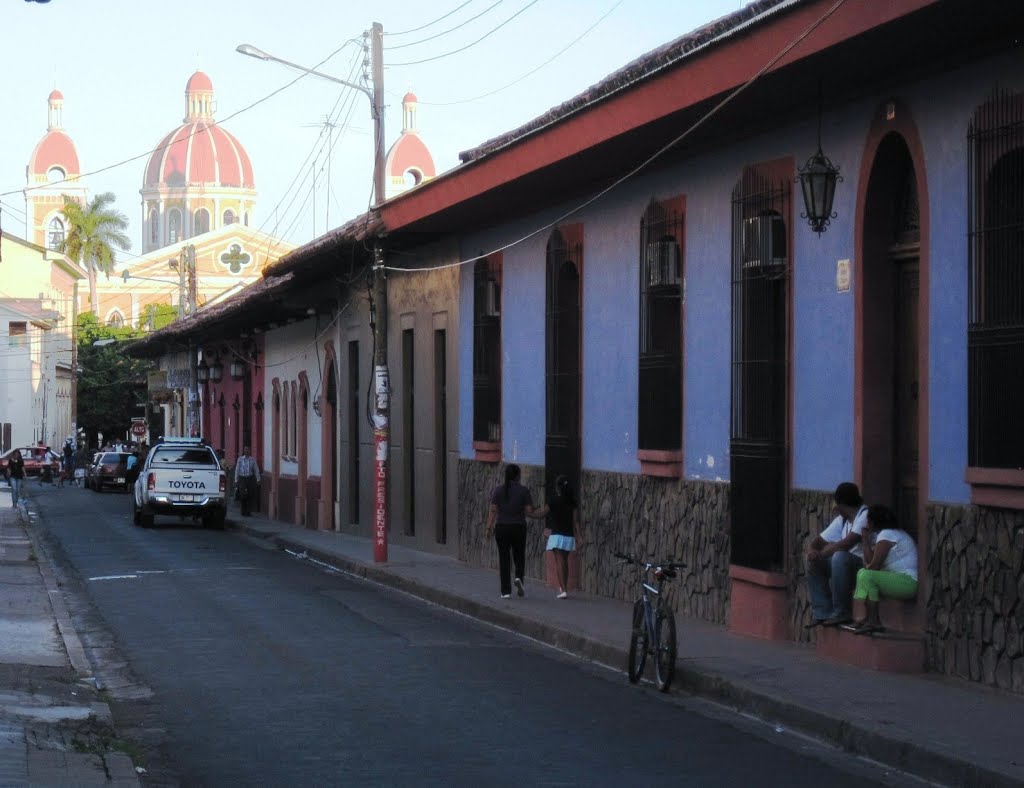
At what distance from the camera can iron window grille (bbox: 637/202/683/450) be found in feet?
60.6

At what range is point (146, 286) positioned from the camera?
132000 mm

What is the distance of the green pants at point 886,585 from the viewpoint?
1316 centimetres

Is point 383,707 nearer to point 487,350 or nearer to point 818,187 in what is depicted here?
point 818,187

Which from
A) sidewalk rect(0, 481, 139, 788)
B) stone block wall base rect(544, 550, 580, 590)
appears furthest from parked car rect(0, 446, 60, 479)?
stone block wall base rect(544, 550, 580, 590)

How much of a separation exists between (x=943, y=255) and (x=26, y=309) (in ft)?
284

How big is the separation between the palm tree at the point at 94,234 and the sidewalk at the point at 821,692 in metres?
86.8

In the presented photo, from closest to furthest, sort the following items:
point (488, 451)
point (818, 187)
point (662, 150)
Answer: point (818, 187)
point (662, 150)
point (488, 451)

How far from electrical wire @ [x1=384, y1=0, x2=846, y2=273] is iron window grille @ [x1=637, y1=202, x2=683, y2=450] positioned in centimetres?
67

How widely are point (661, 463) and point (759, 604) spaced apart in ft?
9.44

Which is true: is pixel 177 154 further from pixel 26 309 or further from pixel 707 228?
pixel 707 228

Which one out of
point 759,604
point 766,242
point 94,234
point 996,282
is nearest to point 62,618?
point 759,604

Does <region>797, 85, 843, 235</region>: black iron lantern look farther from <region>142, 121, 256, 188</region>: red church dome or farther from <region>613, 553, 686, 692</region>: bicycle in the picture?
<region>142, 121, 256, 188</region>: red church dome

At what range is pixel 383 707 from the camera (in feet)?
40.0

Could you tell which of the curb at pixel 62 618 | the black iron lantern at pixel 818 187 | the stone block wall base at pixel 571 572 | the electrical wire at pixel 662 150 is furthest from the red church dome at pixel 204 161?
the black iron lantern at pixel 818 187
